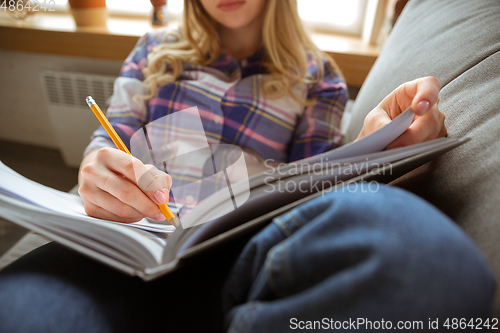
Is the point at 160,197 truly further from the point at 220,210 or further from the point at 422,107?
the point at 422,107

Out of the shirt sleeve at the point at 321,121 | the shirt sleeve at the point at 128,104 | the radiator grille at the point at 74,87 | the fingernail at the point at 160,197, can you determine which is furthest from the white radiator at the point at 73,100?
the fingernail at the point at 160,197

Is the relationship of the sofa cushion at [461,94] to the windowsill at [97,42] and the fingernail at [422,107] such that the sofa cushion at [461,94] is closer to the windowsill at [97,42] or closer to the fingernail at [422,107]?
Answer: the fingernail at [422,107]

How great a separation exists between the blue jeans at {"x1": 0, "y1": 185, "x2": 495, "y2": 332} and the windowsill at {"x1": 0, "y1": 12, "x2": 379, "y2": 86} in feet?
3.19

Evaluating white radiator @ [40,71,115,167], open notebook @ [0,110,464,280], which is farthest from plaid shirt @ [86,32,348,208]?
white radiator @ [40,71,115,167]

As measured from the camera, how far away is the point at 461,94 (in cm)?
42

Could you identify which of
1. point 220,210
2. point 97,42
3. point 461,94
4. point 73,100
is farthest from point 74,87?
point 461,94

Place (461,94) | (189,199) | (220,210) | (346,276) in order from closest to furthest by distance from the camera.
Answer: (346,276) → (220,210) → (461,94) → (189,199)

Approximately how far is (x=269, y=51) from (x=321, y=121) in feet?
0.77

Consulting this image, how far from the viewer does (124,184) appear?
A: 41cm

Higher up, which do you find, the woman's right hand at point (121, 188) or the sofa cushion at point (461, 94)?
the sofa cushion at point (461, 94)

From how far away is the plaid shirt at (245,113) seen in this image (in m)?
0.76

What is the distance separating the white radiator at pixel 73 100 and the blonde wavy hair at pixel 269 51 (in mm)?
568

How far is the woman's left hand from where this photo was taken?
329mm

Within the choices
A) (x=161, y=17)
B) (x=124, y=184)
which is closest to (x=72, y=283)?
(x=124, y=184)
